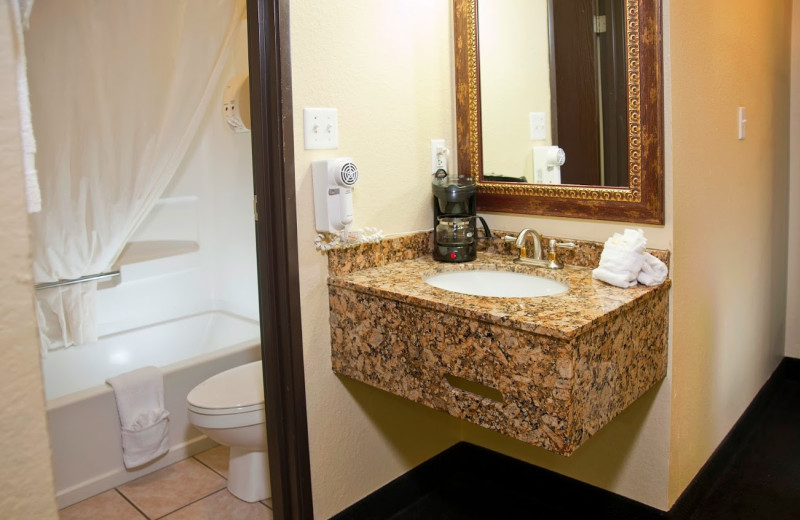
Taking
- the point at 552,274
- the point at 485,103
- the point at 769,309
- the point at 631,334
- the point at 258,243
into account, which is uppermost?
the point at 485,103

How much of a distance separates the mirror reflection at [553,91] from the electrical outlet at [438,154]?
0.13 meters

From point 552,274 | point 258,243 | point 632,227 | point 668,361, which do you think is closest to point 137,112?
point 258,243

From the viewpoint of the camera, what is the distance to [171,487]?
2625 mm

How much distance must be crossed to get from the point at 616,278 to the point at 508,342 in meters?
0.42

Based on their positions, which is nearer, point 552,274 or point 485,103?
point 552,274

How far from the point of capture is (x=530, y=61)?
214cm

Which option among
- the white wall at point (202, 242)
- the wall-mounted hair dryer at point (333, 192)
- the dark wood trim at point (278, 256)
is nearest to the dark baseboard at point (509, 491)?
the dark wood trim at point (278, 256)

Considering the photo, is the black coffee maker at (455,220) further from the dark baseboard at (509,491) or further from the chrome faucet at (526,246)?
the dark baseboard at (509,491)

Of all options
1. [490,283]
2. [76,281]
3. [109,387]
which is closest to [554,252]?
[490,283]

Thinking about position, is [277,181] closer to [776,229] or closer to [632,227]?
[632,227]

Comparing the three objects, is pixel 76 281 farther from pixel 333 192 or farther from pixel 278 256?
pixel 333 192

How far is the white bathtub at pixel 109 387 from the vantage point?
8.23ft

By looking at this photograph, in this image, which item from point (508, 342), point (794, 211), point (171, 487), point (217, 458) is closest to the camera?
point (508, 342)

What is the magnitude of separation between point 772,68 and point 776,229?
0.68m
